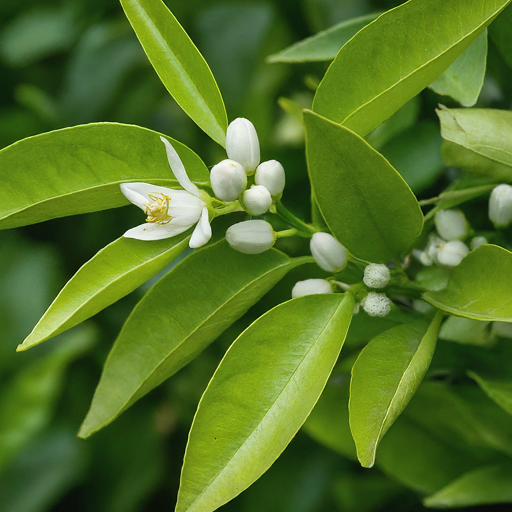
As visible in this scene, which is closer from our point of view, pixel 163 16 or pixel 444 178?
pixel 163 16

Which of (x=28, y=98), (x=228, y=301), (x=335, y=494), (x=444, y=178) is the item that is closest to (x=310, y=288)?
(x=228, y=301)

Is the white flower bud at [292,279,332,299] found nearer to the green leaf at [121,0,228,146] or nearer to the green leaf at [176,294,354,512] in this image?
the green leaf at [176,294,354,512]

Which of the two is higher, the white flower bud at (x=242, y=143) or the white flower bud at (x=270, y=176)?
the white flower bud at (x=242, y=143)

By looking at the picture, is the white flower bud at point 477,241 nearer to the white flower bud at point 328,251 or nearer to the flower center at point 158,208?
the white flower bud at point 328,251

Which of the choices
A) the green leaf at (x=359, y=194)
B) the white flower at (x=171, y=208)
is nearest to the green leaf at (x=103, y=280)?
the white flower at (x=171, y=208)

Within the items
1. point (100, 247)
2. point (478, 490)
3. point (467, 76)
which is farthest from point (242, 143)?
point (100, 247)

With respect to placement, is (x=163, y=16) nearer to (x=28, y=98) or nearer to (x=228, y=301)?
(x=228, y=301)
